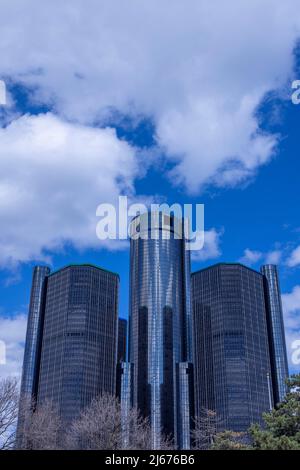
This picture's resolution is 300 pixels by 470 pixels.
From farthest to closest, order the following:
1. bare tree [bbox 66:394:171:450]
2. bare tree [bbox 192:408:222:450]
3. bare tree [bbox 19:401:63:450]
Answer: bare tree [bbox 19:401:63:450], bare tree [bbox 66:394:171:450], bare tree [bbox 192:408:222:450]

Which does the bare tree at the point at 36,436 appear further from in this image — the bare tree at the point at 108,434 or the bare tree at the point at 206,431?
the bare tree at the point at 206,431

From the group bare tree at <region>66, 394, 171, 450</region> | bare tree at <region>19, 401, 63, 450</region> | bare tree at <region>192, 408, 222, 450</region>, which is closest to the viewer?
bare tree at <region>192, 408, 222, 450</region>

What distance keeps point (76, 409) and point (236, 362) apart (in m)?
62.0

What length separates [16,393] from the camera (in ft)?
164

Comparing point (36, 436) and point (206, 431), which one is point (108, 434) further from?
point (206, 431)

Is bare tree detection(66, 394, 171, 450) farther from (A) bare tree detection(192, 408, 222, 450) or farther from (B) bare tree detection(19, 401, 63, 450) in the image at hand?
(A) bare tree detection(192, 408, 222, 450)

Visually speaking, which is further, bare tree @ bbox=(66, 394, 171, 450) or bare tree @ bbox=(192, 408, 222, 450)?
bare tree @ bbox=(66, 394, 171, 450)

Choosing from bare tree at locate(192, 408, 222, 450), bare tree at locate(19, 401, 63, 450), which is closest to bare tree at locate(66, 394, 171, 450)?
bare tree at locate(19, 401, 63, 450)

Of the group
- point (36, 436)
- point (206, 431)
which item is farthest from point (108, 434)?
point (206, 431)

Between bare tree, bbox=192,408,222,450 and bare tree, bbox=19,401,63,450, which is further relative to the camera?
bare tree, bbox=19,401,63,450

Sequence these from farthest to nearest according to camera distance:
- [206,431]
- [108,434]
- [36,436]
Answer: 1. [36,436]
2. [108,434]
3. [206,431]

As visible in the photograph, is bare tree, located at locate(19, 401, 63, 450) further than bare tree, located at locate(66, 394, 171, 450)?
Yes
